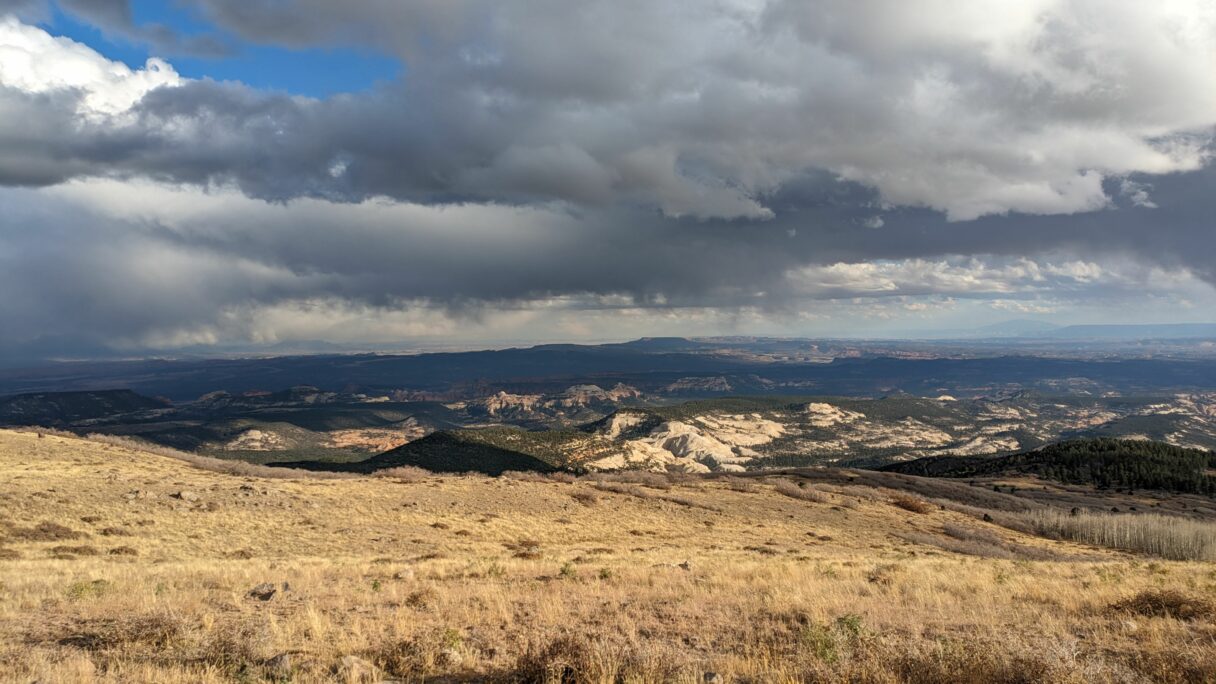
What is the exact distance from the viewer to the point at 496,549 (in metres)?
32.4

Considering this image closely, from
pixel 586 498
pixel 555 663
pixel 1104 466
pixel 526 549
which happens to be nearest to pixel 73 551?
pixel 526 549

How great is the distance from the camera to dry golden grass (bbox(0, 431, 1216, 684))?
9.40 meters

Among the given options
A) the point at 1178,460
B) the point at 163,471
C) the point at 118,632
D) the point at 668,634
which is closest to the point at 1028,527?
the point at 668,634

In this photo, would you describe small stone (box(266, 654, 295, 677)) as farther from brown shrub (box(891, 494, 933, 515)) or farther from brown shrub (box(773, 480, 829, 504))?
brown shrub (box(891, 494, 933, 515))

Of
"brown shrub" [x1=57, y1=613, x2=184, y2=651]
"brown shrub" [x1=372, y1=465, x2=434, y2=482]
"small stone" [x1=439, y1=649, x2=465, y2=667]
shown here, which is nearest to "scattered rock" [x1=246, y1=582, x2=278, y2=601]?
"brown shrub" [x1=57, y1=613, x2=184, y2=651]

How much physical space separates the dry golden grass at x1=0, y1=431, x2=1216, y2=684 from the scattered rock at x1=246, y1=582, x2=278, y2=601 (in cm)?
23

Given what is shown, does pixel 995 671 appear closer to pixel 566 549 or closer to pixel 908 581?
pixel 908 581

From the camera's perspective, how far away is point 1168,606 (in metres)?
14.6

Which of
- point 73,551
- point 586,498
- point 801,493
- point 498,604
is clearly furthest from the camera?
point 801,493

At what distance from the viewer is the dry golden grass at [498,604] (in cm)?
940

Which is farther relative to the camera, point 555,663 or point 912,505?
point 912,505

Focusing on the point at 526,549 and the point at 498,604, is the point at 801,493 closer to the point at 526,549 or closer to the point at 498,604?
the point at 526,549

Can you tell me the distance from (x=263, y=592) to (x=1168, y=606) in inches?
953

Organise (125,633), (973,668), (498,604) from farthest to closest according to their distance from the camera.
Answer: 1. (498,604)
2. (125,633)
3. (973,668)
